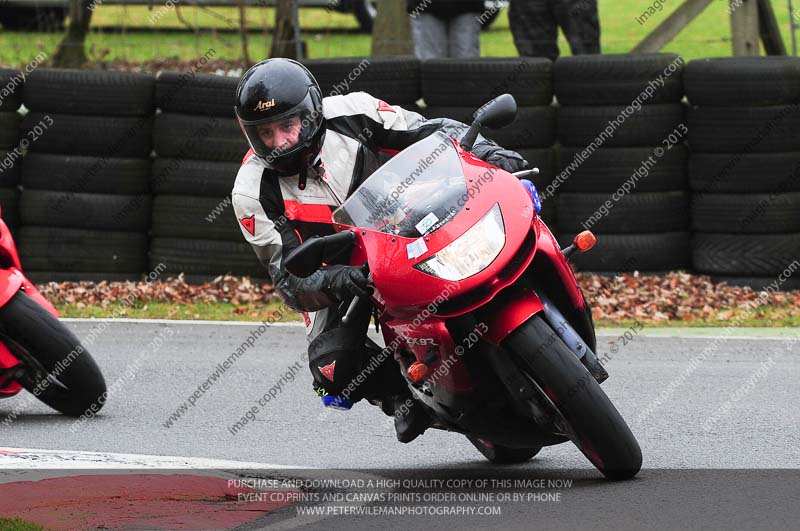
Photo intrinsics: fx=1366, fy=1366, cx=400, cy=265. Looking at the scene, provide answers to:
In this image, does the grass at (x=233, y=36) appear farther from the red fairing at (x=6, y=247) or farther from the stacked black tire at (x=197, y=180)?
the red fairing at (x=6, y=247)

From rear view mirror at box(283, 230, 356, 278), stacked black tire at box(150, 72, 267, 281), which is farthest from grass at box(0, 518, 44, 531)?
stacked black tire at box(150, 72, 267, 281)

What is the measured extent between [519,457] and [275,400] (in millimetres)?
1968

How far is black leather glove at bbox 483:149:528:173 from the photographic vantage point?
223 inches

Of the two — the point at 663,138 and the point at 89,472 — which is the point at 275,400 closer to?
the point at 89,472

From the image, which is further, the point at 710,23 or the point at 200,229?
the point at 710,23

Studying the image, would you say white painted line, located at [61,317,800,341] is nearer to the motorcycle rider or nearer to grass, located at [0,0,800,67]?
the motorcycle rider

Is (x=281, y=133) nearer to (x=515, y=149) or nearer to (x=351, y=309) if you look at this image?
(x=351, y=309)

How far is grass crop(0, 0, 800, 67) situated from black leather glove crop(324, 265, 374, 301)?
12.9 metres

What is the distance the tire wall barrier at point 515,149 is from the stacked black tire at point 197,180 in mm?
12

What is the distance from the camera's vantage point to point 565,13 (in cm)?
1217

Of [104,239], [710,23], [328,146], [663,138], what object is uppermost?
[328,146]

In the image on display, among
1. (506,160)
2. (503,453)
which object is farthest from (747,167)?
(506,160)

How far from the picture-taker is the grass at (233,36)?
1880 cm

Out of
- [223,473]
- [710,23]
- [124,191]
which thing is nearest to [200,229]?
[124,191]
